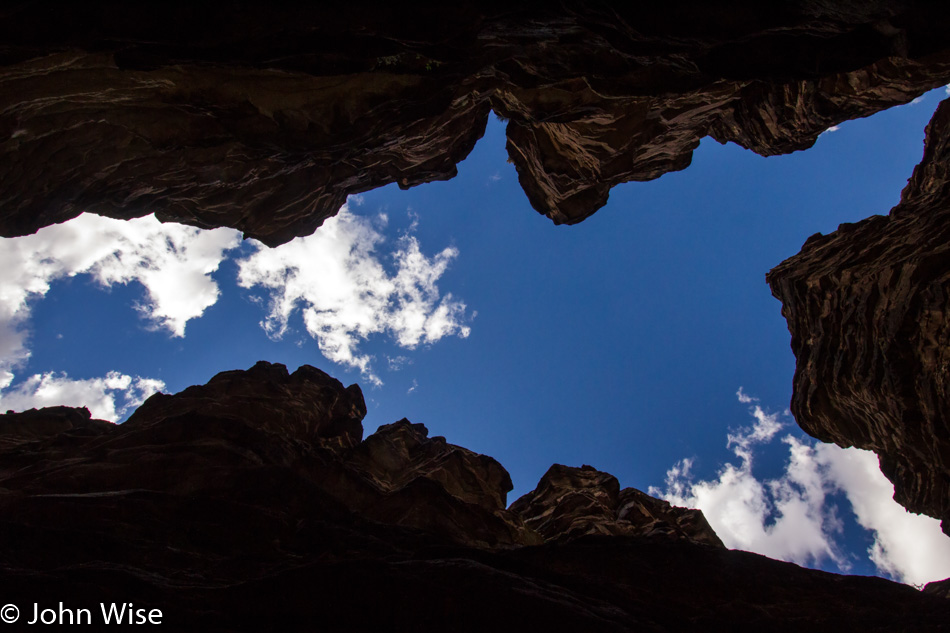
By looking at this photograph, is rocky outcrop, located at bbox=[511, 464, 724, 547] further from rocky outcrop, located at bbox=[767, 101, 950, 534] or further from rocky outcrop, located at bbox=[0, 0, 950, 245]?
rocky outcrop, located at bbox=[0, 0, 950, 245]

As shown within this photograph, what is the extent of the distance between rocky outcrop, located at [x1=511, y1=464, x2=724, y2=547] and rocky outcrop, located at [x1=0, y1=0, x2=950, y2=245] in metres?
17.5

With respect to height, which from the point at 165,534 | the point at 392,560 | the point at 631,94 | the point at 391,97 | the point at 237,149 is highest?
the point at 237,149

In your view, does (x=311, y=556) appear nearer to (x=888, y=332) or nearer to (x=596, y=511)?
(x=596, y=511)

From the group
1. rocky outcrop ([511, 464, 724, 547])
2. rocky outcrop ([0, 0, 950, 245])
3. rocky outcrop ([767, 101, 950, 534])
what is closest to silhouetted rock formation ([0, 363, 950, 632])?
rocky outcrop ([511, 464, 724, 547])

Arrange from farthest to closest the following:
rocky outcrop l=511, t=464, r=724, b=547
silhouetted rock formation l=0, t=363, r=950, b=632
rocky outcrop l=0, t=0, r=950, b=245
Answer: rocky outcrop l=511, t=464, r=724, b=547 < rocky outcrop l=0, t=0, r=950, b=245 < silhouetted rock formation l=0, t=363, r=950, b=632

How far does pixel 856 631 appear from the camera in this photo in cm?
973

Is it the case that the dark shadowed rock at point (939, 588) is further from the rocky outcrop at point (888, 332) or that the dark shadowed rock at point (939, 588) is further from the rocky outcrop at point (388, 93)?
the rocky outcrop at point (388, 93)

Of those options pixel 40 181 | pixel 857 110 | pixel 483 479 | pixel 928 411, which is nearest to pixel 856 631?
pixel 928 411

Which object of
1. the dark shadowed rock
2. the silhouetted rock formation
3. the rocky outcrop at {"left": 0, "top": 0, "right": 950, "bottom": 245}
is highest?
the rocky outcrop at {"left": 0, "top": 0, "right": 950, "bottom": 245}

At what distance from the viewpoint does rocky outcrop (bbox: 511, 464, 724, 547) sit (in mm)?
22516

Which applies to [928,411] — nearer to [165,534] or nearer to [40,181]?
[165,534]

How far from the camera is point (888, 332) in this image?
13391 mm

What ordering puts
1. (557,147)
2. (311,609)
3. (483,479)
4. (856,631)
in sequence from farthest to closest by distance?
1. (483,479)
2. (557,147)
3. (856,631)
4. (311,609)

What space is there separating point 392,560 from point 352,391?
23.1m
